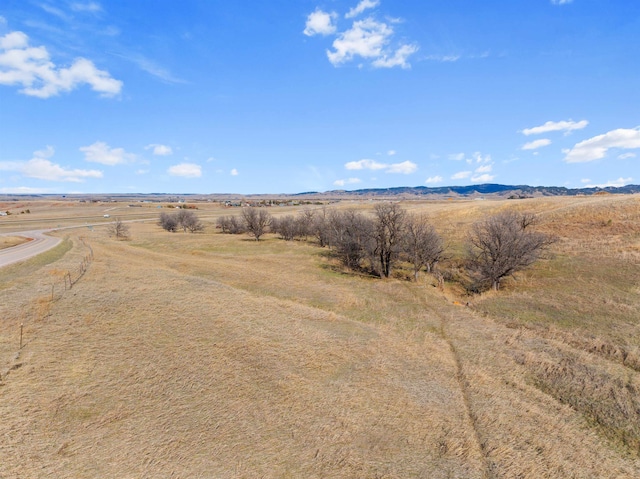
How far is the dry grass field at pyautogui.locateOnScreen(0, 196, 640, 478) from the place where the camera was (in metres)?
9.09

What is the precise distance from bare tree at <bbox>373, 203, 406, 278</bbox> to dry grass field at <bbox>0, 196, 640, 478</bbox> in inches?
434

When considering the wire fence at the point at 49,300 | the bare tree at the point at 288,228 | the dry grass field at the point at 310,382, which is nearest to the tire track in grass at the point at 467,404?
the dry grass field at the point at 310,382

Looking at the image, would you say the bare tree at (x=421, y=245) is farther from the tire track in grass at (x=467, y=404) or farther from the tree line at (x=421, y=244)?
the tire track in grass at (x=467, y=404)

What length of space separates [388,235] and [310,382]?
2694 cm

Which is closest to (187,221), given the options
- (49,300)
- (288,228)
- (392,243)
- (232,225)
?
(232,225)

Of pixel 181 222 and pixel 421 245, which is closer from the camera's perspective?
pixel 421 245

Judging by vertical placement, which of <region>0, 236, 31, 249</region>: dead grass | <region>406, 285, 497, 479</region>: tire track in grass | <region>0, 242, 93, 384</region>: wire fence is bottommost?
<region>406, 285, 497, 479</region>: tire track in grass

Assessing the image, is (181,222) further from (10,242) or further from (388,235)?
(388,235)

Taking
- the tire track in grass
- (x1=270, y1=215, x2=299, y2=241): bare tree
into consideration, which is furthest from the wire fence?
(x1=270, y1=215, x2=299, y2=241): bare tree

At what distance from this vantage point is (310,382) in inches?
504

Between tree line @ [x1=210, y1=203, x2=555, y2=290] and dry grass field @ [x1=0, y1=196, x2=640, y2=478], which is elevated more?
tree line @ [x1=210, y1=203, x2=555, y2=290]

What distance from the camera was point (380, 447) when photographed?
966cm

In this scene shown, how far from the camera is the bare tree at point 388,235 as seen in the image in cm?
3597

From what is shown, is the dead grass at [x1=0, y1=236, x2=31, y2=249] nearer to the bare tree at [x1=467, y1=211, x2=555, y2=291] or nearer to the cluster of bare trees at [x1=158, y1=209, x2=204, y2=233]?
the cluster of bare trees at [x1=158, y1=209, x2=204, y2=233]
